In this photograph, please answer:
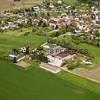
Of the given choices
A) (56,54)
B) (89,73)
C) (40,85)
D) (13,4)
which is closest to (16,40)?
(56,54)

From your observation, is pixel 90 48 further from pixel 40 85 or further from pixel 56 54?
pixel 40 85

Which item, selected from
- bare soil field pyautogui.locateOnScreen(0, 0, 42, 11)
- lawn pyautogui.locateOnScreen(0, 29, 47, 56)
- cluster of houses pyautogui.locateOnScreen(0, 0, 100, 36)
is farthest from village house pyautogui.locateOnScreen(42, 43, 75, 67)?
bare soil field pyautogui.locateOnScreen(0, 0, 42, 11)

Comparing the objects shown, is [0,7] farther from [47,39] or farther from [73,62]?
[73,62]

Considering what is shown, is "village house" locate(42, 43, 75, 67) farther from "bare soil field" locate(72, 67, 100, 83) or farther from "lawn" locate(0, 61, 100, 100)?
"bare soil field" locate(72, 67, 100, 83)

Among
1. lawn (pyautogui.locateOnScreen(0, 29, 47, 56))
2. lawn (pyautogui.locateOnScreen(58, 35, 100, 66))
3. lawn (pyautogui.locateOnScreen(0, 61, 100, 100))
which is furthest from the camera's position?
lawn (pyautogui.locateOnScreen(0, 29, 47, 56))

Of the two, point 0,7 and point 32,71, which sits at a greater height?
point 0,7

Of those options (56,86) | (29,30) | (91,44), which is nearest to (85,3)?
(29,30)
